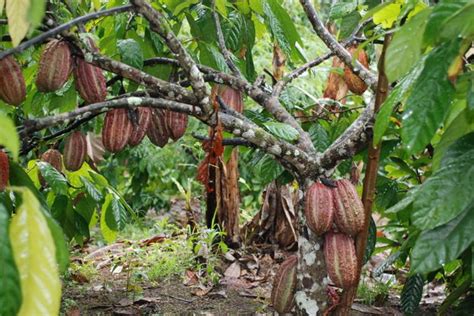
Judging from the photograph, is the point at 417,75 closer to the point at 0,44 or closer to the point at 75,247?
the point at 0,44

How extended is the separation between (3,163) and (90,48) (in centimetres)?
53

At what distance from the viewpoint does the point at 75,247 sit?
167 inches

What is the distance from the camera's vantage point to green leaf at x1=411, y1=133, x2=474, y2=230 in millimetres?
935

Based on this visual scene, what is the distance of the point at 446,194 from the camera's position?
95 centimetres

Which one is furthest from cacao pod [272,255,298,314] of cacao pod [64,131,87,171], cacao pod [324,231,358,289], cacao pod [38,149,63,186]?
cacao pod [38,149,63,186]

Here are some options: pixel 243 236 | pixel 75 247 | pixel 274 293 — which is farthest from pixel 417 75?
pixel 75 247

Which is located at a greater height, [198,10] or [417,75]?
[198,10]

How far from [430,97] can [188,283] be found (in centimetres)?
229

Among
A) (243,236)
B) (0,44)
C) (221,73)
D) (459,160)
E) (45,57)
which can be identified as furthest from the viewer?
(243,236)

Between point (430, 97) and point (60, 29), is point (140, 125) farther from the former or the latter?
point (430, 97)

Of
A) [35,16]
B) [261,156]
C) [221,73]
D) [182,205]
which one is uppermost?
[35,16]

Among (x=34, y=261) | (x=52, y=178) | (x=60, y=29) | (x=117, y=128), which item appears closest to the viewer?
(x=34, y=261)

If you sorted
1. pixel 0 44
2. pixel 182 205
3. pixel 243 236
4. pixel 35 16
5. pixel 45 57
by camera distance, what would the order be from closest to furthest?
pixel 35 16 → pixel 45 57 → pixel 0 44 → pixel 243 236 → pixel 182 205

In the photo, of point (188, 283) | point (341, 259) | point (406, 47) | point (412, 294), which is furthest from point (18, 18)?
point (188, 283)
